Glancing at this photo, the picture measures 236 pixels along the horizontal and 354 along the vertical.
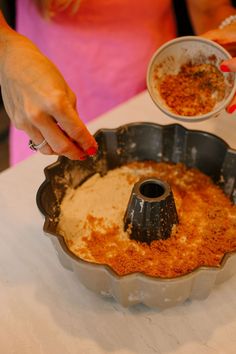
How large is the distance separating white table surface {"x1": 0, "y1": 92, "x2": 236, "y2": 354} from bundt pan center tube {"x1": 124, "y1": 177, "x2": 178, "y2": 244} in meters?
0.11

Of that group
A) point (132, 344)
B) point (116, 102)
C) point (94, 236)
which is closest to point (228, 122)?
point (116, 102)

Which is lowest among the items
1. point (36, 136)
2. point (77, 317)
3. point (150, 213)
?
point (77, 317)

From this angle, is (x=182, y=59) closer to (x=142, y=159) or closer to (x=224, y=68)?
(x=224, y=68)

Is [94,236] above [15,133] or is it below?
above

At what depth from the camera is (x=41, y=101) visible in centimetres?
57

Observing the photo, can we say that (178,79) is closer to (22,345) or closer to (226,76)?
(226,76)

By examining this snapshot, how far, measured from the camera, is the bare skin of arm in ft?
1.87

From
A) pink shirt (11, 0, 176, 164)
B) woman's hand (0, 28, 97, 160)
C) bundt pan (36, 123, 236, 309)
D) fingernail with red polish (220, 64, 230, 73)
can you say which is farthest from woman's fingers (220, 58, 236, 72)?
pink shirt (11, 0, 176, 164)

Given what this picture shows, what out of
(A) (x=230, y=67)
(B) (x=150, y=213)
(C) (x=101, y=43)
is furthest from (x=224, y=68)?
(C) (x=101, y=43)

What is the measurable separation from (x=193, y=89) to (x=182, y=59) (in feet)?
0.20

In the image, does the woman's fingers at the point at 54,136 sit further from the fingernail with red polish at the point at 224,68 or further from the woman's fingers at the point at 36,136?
the fingernail with red polish at the point at 224,68

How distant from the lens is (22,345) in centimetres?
60

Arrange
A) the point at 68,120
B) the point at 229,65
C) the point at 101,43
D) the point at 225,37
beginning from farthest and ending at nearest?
the point at 101,43
the point at 225,37
the point at 229,65
the point at 68,120

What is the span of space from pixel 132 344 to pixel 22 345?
6.2 inches
